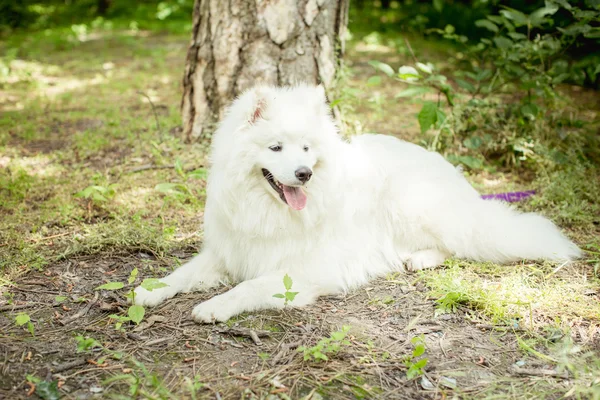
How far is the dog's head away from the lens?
2758mm

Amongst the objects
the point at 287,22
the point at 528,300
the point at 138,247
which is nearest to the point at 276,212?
the point at 138,247

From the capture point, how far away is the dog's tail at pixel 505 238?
334cm

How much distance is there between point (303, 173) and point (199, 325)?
94 centimetres

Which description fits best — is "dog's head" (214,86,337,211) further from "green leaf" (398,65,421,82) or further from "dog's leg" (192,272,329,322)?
"green leaf" (398,65,421,82)

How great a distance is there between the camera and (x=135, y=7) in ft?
45.0

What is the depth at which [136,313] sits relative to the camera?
2572 millimetres

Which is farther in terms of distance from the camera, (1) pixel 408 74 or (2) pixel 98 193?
(1) pixel 408 74

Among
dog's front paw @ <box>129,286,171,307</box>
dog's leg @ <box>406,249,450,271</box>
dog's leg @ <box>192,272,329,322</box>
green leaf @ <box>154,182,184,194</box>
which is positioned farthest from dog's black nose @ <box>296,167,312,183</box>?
green leaf @ <box>154,182,184,194</box>

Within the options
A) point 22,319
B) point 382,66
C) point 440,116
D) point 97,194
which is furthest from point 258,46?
point 22,319

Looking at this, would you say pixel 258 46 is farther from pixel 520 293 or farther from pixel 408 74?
pixel 520 293

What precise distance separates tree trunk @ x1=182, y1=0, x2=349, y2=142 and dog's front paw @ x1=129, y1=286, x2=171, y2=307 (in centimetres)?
218

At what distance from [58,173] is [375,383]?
339cm

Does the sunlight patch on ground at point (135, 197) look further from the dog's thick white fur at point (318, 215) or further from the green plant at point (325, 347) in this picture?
the green plant at point (325, 347)

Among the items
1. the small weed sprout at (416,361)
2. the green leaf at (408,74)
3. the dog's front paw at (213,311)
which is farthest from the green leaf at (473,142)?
the dog's front paw at (213,311)
